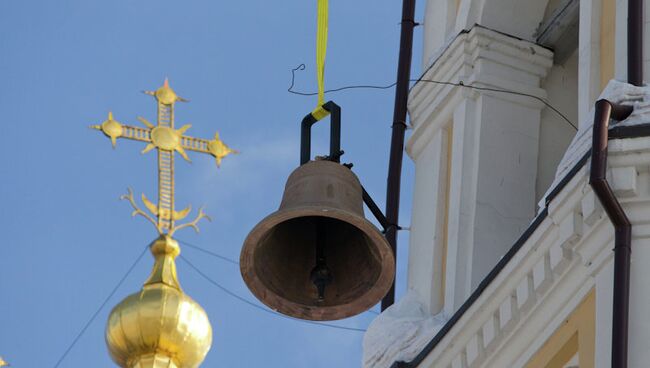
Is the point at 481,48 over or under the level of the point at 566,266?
over

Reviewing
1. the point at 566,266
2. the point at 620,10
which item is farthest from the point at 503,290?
the point at 620,10

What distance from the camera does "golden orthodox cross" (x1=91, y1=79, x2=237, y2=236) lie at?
989 inches

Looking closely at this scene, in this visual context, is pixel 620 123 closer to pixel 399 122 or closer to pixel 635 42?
pixel 635 42

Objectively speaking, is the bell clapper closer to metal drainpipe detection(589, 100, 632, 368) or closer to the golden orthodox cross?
metal drainpipe detection(589, 100, 632, 368)

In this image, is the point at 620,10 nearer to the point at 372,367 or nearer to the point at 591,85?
the point at 591,85

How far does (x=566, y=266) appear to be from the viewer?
40.4 ft

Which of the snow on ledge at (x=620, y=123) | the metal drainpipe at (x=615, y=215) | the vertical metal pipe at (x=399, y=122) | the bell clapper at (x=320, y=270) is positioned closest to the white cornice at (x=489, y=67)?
the vertical metal pipe at (x=399, y=122)

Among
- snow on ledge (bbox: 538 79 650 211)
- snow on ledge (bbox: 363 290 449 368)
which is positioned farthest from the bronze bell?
snow on ledge (bbox: 363 290 449 368)

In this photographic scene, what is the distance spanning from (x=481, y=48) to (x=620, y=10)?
1614mm

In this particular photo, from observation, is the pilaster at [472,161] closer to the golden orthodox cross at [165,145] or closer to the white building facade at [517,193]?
the white building facade at [517,193]

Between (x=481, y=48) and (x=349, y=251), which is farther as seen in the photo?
(x=481, y=48)

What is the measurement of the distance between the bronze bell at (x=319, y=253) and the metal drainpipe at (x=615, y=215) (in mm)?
934

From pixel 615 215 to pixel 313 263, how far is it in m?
1.37

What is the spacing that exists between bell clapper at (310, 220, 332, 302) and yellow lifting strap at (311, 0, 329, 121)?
55cm
